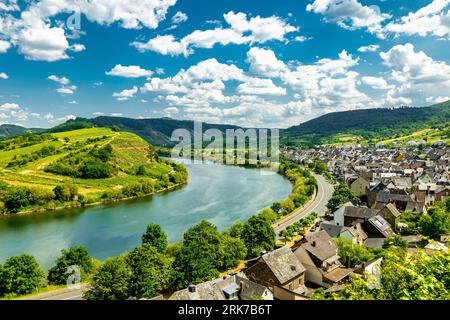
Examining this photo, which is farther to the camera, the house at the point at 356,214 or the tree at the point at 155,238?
the house at the point at 356,214

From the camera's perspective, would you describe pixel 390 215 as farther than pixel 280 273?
Yes

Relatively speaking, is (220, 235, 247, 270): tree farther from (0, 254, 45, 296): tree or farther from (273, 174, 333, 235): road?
(0, 254, 45, 296): tree

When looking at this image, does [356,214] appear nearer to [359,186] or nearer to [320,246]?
[320,246]

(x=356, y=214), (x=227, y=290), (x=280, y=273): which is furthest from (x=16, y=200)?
(x=356, y=214)

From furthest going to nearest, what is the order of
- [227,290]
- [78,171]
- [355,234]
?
[78,171], [355,234], [227,290]

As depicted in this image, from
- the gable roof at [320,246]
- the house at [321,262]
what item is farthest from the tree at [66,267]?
the gable roof at [320,246]

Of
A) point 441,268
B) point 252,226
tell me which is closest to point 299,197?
point 252,226

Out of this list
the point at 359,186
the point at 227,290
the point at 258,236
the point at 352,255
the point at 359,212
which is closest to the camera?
the point at 227,290

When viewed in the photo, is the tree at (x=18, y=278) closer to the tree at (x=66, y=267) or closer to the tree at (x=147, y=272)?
the tree at (x=66, y=267)
